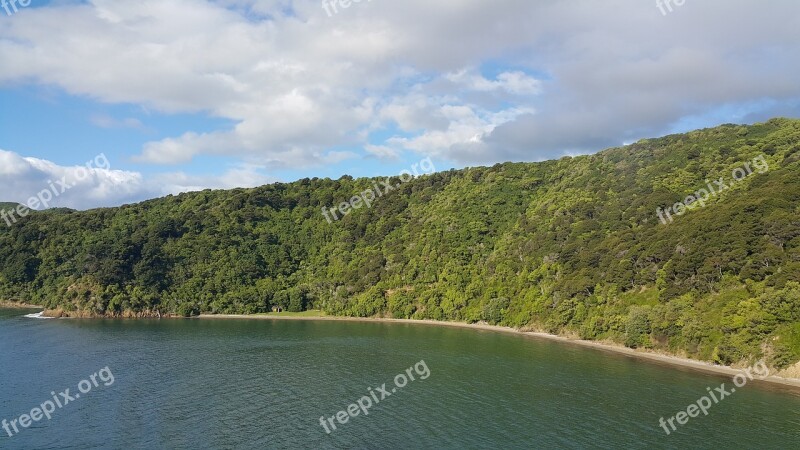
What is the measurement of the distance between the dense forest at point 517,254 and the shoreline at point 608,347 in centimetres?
177

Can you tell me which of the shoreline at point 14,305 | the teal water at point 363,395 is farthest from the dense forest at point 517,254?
the teal water at point 363,395

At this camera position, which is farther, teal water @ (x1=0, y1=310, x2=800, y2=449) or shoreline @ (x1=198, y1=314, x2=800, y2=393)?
shoreline @ (x1=198, y1=314, x2=800, y2=393)

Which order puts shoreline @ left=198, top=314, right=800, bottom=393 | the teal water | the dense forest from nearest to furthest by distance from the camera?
the teal water
shoreline @ left=198, top=314, right=800, bottom=393
the dense forest

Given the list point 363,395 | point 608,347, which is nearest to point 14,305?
point 363,395

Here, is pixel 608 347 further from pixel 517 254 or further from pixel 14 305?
pixel 14 305

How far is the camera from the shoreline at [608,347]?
7094cm

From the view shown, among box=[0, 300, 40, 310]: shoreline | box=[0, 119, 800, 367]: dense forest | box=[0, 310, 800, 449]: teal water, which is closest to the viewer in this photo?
box=[0, 310, 800, 449]: teal water

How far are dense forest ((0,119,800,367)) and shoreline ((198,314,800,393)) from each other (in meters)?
1.77

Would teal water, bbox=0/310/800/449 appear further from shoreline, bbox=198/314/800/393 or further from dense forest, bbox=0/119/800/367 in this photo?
dense forest, bbox=0/119/800/367

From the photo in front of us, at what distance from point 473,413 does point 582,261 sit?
2679 inches

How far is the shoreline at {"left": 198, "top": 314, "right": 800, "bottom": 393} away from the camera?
233 ft

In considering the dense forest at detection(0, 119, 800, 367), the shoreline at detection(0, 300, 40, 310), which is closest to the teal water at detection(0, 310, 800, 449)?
the dense forest at detection(0, 119, 800, 367)

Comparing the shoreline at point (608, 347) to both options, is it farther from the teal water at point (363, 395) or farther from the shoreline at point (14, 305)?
the shoreline at point (14, 305)

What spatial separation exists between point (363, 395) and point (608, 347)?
54.8 meters
